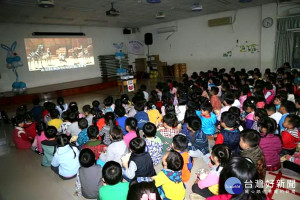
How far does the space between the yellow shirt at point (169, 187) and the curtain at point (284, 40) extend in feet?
24.1

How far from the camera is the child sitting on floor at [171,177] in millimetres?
1487

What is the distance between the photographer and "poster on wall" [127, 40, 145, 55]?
453 inches

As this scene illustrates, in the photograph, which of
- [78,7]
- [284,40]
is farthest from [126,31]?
[284,40]

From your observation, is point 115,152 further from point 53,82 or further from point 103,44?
point 103,44

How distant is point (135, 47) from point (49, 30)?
181 inches

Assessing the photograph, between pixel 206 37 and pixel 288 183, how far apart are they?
787 cm

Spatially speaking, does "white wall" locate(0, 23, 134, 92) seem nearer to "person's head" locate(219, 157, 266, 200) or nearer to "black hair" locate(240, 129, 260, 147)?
"black hair" locate(240, 129, 260, 147)

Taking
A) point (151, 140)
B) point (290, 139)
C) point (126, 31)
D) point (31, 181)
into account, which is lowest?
point (31, 181)

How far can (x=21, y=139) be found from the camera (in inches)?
131

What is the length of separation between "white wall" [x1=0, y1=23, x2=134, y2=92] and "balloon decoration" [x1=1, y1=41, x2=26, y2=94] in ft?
0.43

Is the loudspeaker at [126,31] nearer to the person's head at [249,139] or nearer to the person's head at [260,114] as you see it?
the person's head at [260,114]

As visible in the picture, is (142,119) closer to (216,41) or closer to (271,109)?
(271,109)

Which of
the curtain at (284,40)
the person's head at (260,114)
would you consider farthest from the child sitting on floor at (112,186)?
the curtain at (284,40)

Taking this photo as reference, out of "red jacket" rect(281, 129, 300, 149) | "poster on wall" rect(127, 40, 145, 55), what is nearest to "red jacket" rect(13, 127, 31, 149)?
"red jacket" rect(281, 129, 300, 149)
